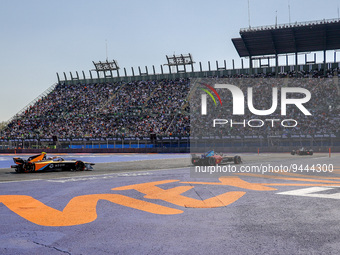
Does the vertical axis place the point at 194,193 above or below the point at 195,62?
below

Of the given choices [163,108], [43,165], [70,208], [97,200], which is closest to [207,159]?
[43,165]

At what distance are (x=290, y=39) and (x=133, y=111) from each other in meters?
26.5

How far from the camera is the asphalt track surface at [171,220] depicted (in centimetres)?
465

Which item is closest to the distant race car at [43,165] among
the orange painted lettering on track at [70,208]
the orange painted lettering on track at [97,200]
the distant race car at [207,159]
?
the distant race car at [207,159]

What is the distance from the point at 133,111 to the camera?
5566 cm

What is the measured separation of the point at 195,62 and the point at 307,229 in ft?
204

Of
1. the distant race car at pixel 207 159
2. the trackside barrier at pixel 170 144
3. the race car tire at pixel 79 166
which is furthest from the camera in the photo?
the trackside barrier at pixel 170 144

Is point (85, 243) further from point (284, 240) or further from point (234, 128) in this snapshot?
point (234, 128)

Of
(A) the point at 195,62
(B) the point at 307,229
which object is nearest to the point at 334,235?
(B) the point at 307,229

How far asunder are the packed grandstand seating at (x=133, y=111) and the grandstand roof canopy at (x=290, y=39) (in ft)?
13.4

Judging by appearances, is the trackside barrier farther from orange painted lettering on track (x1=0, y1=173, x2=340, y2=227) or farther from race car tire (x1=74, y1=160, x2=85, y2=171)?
orange painted lettering on track (x1=0, y1=173, x2=340, y2=227)

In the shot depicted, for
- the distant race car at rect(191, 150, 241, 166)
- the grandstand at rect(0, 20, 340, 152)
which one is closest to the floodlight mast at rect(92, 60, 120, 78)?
the grandstand at rect(0, 20, 340, 152)

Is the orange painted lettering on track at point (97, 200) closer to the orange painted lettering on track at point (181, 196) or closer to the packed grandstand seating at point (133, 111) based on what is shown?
the orange painted lettering on track at point (181, 196)

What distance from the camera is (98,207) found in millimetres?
7590
